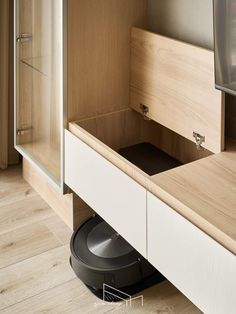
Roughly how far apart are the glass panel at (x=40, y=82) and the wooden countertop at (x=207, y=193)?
693 millimetres

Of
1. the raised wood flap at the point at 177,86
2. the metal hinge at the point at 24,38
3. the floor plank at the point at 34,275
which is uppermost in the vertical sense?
the metal hinge at the point at 24,38

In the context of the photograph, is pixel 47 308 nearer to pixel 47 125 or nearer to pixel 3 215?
pixel 3 215

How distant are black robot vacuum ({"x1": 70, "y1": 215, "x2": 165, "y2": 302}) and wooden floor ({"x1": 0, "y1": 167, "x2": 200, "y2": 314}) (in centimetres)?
4

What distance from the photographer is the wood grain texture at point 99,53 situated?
202 cm

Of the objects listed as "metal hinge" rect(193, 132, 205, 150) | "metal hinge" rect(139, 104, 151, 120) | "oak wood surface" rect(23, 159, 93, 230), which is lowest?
"oak wood surface" rect(23, 159, 93, 230)

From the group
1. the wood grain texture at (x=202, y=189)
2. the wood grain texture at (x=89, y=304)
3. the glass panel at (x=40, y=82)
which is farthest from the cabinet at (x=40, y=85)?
the wood grain texture at (x=89, y=304)

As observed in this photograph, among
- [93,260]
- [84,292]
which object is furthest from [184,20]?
[84,292]

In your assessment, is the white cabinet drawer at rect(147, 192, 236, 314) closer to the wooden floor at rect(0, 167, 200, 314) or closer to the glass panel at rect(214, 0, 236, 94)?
the wooden floor at rect(0, 167, 200, 314)

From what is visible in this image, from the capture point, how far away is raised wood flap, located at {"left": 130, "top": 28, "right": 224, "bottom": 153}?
1803 millimetres

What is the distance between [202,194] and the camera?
1.57 metres

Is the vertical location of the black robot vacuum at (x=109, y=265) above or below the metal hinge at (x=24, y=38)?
below

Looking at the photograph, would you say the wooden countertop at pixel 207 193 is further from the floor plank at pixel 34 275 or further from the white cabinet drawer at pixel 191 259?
the floor plank at pixel 34 275

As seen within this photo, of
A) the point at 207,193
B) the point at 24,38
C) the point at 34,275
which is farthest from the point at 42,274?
the point at 24,38

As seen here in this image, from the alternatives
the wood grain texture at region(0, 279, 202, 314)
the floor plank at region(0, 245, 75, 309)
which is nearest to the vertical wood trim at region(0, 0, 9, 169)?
the floor plank at region(0, 245, 75, 309)
